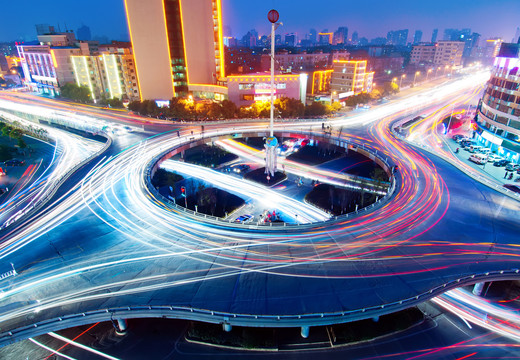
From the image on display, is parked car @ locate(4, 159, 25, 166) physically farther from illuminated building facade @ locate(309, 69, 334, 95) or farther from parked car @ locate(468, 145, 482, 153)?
parked car @ locate(468, 145, 482, 153)

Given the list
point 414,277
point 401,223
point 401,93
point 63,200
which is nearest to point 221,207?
point 63,200

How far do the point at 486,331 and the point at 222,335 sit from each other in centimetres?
1857

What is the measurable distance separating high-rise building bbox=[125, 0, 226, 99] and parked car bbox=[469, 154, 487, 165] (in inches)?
2225

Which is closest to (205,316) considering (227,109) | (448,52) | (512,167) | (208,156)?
(208,156)

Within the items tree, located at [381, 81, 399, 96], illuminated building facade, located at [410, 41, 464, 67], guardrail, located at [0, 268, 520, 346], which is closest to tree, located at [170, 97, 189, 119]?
guardrail, located at [0, 268, 520, 346]

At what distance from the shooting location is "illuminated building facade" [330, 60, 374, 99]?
85125mm

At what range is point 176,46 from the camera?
77.6m

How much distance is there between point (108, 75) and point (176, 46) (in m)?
23.9

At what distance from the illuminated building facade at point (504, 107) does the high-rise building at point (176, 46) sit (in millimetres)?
58373

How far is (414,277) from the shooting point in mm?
20312

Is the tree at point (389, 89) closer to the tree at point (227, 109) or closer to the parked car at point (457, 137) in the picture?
the parked car at point (457, 137)

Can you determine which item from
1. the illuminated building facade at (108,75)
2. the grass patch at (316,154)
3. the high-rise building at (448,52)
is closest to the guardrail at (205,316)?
the grass patch at (316,154)

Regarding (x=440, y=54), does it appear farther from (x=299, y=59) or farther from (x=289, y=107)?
(x=289, y=107)

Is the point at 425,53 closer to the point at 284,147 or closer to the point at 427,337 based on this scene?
the point at 284,147
